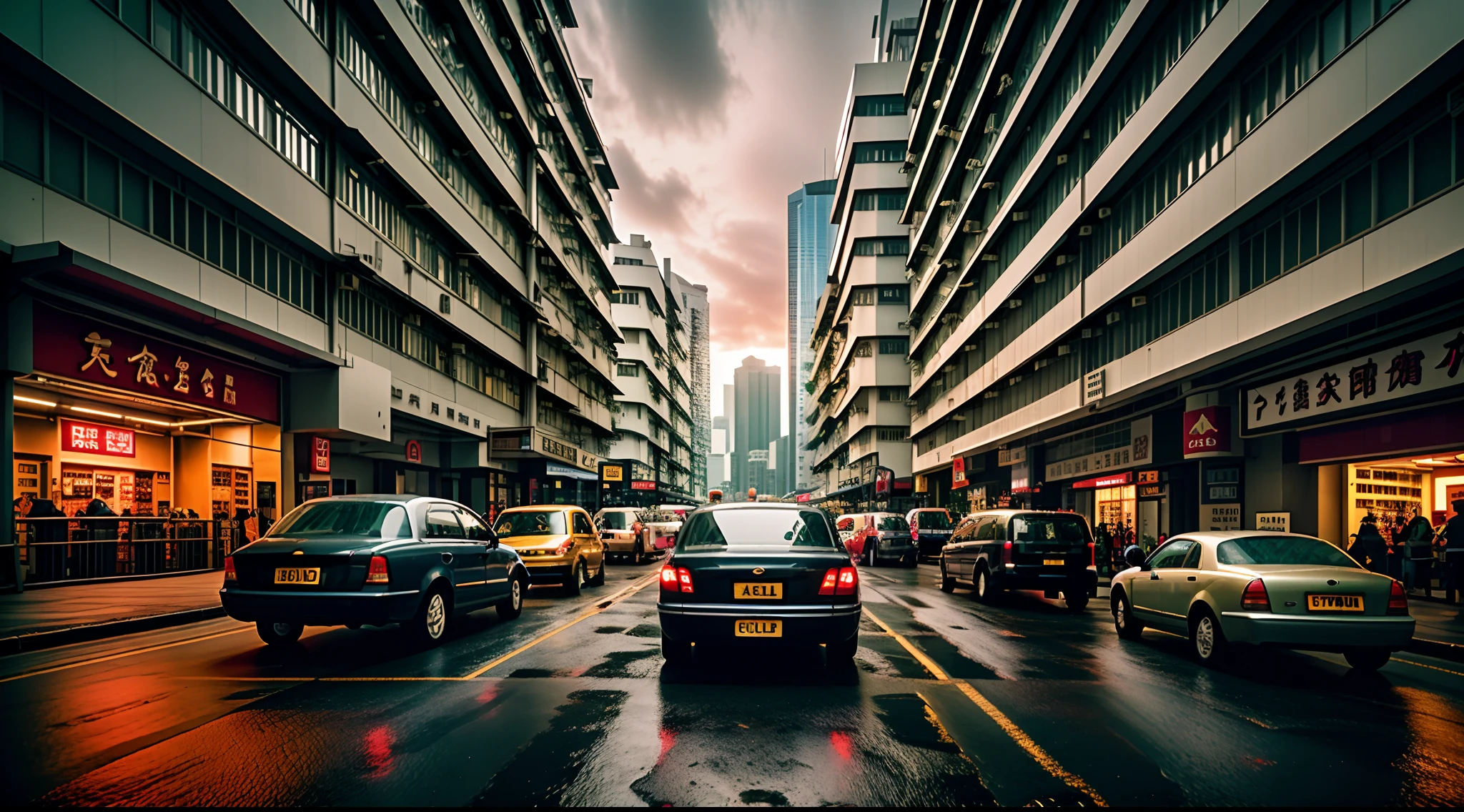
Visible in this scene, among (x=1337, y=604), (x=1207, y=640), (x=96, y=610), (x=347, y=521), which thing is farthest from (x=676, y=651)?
(x=96, y=610)

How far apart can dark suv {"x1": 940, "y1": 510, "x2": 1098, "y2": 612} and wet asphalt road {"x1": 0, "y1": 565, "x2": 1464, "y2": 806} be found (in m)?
4.74

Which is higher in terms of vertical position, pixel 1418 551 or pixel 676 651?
pixel 676 651

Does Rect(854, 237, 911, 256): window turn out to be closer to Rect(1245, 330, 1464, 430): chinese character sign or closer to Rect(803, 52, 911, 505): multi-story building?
Rect(803, 52, 911, 505): multi-story building

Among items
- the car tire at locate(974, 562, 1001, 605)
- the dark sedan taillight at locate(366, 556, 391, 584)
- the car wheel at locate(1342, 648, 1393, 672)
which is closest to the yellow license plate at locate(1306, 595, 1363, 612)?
the car wheel at locate(1342, 648, 1393, 672)

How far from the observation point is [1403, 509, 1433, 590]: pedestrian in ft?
55.7

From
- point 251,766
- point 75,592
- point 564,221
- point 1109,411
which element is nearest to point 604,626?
point 251,766

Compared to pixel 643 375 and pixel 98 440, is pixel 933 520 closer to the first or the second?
pixel 98 440

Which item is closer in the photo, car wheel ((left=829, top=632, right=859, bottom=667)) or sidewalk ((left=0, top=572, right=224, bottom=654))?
car wheel ((left=829, top=632, right=859, bottom=667))

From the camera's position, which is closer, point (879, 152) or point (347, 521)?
point (347, 521)

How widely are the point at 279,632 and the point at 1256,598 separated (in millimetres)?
10252

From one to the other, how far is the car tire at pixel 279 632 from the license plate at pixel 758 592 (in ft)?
16.3

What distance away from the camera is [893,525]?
28234 millimetres

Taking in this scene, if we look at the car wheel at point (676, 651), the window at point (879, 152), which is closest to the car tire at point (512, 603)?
the car wheel at point (676, 651)

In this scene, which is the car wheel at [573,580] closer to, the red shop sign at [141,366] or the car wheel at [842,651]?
the red shop sign at [141,366]
